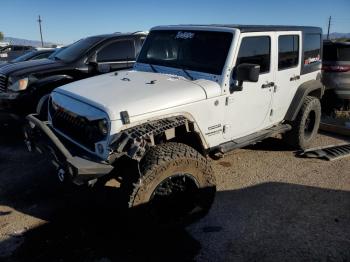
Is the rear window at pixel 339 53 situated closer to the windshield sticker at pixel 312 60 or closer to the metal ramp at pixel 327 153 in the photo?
the windshield sticker at pixel 312 60

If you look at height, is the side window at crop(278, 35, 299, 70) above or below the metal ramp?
above

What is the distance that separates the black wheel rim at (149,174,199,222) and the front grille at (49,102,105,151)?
0.78 metres

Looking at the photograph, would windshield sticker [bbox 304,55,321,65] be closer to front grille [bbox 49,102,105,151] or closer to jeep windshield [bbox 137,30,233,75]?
jeep windshield [bbox 137,30,233,75]

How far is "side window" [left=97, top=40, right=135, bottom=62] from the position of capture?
23.2 feet

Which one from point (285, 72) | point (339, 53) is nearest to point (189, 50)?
point (285, 72)

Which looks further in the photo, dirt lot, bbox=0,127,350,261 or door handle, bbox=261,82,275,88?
door handle, bbox=261,82,275,88

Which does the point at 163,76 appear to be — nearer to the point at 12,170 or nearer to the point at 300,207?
the point at 300,207

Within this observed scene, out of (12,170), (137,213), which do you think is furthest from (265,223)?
(12,170)

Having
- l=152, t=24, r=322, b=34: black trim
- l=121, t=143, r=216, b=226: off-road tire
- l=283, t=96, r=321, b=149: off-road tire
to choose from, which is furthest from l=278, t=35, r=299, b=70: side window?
l=121, t=143, r=216, b=226: off-road tire

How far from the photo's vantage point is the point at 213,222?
3754 mm

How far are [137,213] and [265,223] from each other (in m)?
1.42

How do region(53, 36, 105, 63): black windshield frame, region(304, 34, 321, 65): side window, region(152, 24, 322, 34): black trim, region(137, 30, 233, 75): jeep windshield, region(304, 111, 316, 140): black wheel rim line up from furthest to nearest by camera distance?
region(53, 36, 105, 63): black windshield frame, region(304, 111, 316, 140): black wheel rim, region(304, 34, 321, 65): side window, region(152, 24, 322, 34): black trim, region(137, 30, 233, 75): jeep windshield

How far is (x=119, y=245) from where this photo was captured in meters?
3.36

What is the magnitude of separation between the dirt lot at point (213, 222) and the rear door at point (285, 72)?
0.90m
